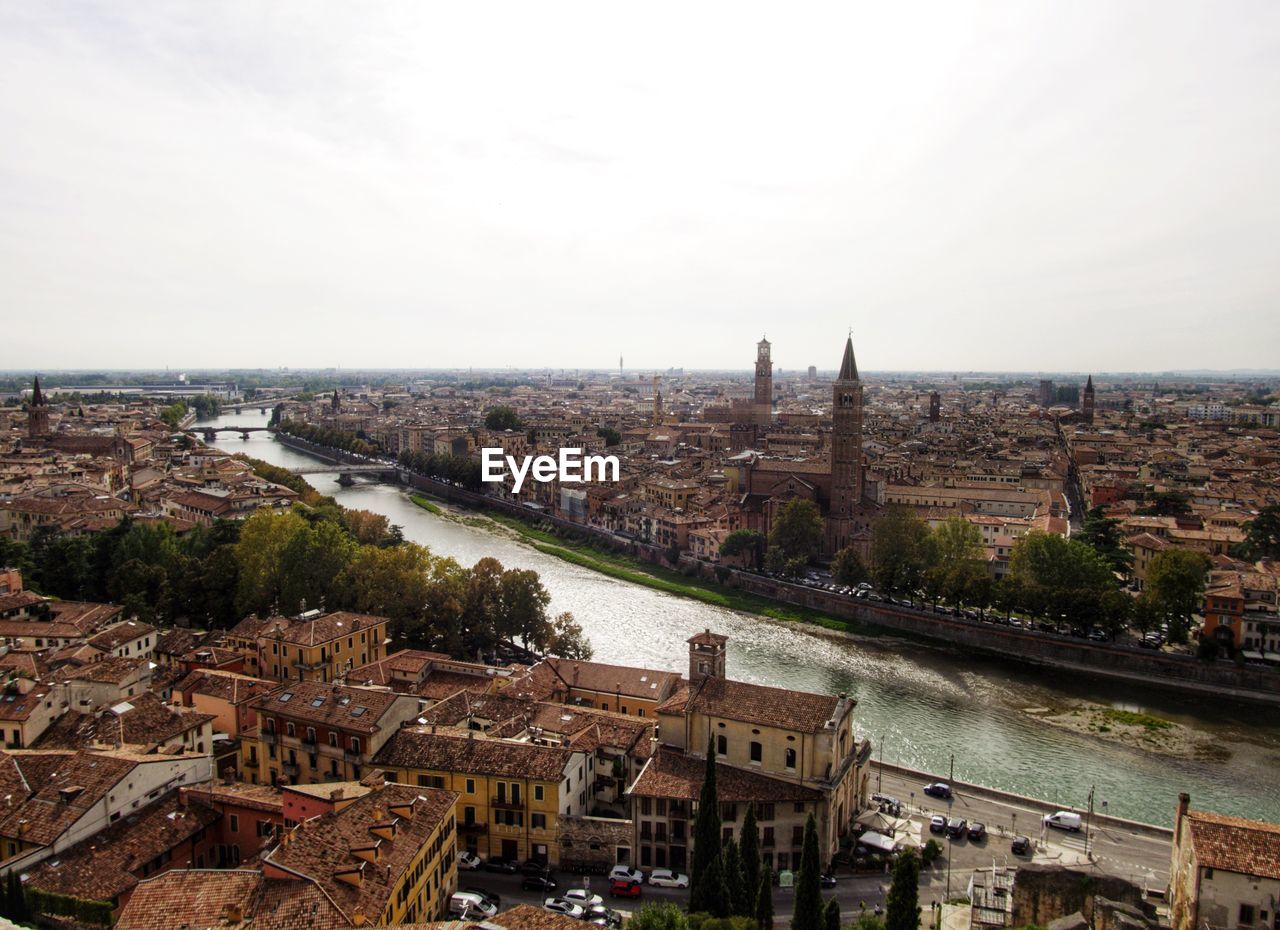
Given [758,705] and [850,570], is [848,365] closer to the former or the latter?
[850,570]

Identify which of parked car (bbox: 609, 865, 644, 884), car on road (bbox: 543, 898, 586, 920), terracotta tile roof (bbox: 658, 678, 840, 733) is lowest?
parked car (bbox: 609, 865, 644, 884)

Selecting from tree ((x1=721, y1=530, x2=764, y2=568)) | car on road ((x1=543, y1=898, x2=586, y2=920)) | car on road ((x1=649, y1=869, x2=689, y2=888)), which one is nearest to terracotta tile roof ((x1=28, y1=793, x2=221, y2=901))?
car on road ((x1=543, y1=898, x2=586, y2=920))

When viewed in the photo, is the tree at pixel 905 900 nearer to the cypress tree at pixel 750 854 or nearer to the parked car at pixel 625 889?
the cypress tree at pixel 750 854

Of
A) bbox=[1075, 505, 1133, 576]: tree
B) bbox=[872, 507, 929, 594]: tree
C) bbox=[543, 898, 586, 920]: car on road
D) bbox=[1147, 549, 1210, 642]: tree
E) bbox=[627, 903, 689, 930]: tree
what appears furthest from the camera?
bbox=[1075, 505, 1133, 576]: tree

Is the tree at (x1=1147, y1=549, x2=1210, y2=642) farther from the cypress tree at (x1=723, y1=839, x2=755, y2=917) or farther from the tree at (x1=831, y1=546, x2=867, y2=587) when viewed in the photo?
the cypress tree at (x1=723, y1=839, x2=755, y2=917)

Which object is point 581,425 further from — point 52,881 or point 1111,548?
point 52,881

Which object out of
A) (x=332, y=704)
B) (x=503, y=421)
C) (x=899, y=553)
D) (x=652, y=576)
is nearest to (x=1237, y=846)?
(x=332, y=704)
